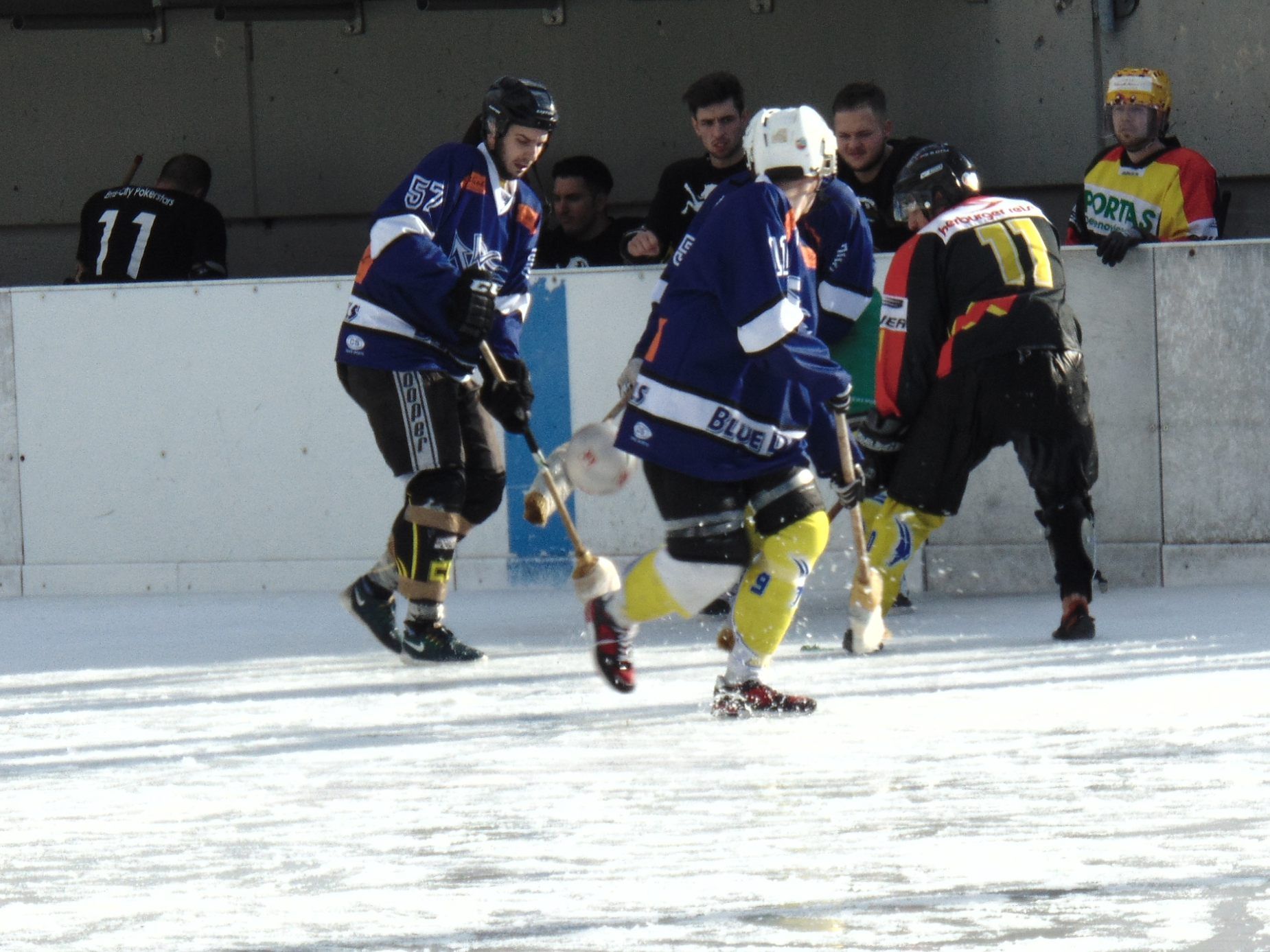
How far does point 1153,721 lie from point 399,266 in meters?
2.07

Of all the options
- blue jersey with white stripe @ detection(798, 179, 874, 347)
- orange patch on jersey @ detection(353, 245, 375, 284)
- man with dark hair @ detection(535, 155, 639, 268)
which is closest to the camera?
orange patch on jersey @ detection(353, 245, 375, 284)

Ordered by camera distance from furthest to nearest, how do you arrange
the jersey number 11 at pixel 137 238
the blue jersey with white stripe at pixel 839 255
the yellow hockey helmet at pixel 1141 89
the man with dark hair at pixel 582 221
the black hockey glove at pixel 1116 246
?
the jersey number 11 at pixel 137 238
the man with dark hair at pixel 582 221
the yellow hockey helmet at pixel 1141 89
the black hockey glove at pixel 1116 246
the blue jersey with white stripe at pixel 839 255

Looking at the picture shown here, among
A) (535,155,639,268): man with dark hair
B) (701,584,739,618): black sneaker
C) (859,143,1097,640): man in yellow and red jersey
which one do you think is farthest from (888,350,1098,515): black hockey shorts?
(535,155,639,268): man with dark hair

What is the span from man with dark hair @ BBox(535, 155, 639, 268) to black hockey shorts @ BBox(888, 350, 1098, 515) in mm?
1995

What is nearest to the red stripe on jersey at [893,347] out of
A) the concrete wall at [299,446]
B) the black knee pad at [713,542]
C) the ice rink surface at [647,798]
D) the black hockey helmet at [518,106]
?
the ice rink surface at [647,798]

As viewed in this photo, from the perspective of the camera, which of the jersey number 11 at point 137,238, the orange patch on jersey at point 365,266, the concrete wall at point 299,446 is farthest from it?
the jersey number 11 at point 137,238

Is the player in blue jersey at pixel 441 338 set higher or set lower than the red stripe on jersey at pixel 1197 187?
lower

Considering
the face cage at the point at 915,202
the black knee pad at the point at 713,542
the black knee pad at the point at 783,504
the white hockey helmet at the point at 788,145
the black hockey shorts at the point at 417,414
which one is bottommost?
the black knee pad at the point at 713,542

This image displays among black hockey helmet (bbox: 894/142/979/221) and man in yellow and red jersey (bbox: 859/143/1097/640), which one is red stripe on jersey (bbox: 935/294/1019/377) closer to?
man in yellow and red jersey (bbox: 859/143/1097/640)

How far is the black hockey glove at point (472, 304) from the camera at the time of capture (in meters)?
4.51

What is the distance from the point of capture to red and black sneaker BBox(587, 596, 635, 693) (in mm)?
4000

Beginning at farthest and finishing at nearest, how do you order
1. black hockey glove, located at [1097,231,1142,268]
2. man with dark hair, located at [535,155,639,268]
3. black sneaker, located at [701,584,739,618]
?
1. man with dark hair, located at [535,155,639,268]
2. black hockey glove, located at [1097,231,1142,268]
3. black sneaker, located at [701,584,739,618]

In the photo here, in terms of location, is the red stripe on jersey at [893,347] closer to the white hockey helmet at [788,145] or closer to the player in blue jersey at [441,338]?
the player in blue jersey at [441,338]

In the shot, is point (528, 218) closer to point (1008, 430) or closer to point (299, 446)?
point (1008, 430)
